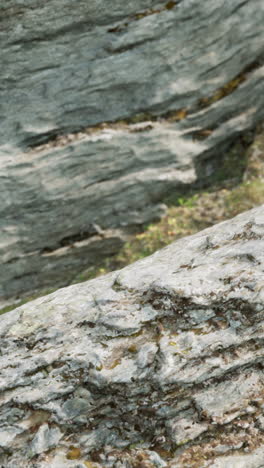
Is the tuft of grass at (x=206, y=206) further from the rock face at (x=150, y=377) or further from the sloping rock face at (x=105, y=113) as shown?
the rock face at (x=150, y=377)

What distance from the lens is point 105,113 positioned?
1488cm

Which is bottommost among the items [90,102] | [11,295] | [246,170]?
[11,295]

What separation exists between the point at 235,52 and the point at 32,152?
761cm

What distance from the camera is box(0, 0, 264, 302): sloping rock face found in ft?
44.3

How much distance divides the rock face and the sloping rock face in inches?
278

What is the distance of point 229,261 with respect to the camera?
8.60 m

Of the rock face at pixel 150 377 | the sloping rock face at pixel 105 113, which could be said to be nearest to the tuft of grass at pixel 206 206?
the sloping rock face at pixel 105 113

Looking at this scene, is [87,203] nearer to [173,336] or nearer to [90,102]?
[90,102]

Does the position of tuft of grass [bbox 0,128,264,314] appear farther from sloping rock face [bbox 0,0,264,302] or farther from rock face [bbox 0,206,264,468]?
rock face [bbox 0,206,264,468]

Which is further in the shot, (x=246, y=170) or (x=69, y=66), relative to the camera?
(x=246, y=170)

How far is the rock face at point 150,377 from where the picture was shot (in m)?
7.30

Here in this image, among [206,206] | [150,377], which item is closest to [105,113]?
[206,206]

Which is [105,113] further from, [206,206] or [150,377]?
[150,377]

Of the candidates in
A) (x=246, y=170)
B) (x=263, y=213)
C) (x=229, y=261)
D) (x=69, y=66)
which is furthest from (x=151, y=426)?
(x=246, y=170)
